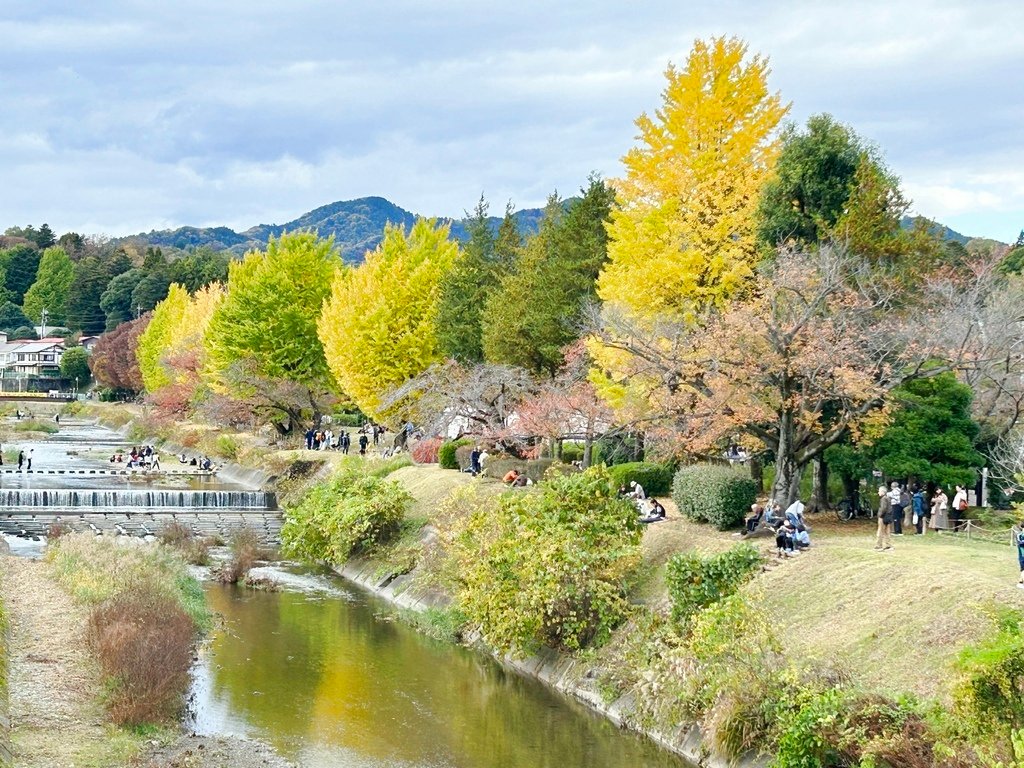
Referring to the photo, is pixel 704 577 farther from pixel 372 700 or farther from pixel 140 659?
pixel 140 659

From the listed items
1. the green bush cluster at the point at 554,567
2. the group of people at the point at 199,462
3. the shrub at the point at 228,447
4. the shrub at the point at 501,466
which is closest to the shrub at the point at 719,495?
the green bush cluster at the point at 554,567

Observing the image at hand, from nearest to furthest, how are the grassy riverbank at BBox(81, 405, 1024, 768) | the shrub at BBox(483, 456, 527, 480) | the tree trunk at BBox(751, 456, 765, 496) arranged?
1. the grassy riverbank at BBox(81, 405, 1024, 768)
2. the tree trunk at BBox(751, 456, 765, 496)
3. the shrub at BBox(483, 456, 527, 480)

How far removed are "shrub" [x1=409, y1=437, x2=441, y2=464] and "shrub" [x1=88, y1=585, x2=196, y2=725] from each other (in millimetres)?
28346

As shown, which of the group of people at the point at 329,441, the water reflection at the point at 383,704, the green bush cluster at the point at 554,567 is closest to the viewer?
the water reflection at the point at 383,704

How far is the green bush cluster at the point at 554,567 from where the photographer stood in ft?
82.3

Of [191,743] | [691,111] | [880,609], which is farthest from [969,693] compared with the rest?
[691,111]

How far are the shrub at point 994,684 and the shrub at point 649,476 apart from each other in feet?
68.3

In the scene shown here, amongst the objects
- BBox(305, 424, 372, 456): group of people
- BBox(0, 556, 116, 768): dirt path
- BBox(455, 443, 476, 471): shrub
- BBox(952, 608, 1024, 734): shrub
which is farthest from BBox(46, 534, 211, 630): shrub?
BBox(305, 424, 372, 456): group of people

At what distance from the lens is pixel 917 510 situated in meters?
27.8

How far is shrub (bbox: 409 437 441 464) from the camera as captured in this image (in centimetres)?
5106

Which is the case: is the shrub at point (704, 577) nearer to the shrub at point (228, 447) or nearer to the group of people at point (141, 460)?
the shrub at point (228, 447)

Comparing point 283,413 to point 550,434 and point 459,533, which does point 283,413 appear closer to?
point 550,434

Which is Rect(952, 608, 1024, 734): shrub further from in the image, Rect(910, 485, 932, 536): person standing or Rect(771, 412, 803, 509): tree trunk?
Rect(771, 412, 803, 509): tree trunk

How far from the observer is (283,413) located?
68.1 metres
